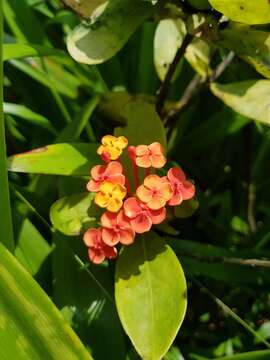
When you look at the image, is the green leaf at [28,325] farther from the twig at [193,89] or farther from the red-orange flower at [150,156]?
the twig at [193,89]

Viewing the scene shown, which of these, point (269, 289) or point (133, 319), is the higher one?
point (133, 319)

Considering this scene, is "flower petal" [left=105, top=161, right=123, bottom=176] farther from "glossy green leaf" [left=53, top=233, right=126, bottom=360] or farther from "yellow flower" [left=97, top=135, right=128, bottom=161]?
"glossy green leaf" [left=53, top=233, right=126, bottom=360]

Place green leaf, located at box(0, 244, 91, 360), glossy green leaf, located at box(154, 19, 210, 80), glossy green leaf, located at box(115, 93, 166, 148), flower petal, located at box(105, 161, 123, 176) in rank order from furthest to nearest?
glossy green leaf, located at box(154, 19, 210, 80)
glossy green leaf, located at box(115, 93, 166, 148)
flower petal, located at box(105, 161, 123, 176)
green leaf, located at box(0, 244, 91, 360)

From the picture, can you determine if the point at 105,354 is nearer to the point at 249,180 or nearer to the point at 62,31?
the point at 249,180

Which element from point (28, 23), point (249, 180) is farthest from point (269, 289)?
point (28, 23)

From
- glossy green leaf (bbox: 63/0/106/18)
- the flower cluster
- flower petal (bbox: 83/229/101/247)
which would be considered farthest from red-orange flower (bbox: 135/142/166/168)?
glossy green leaf (bbox: 63/0/106/18)
